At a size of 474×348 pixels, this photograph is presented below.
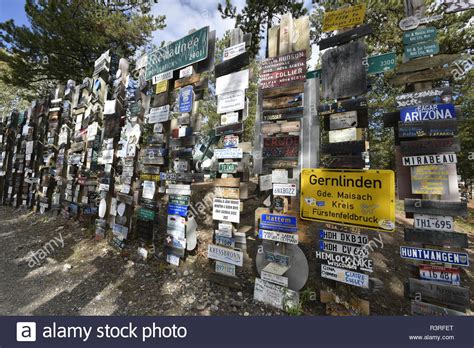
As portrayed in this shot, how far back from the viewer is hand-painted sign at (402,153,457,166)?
2.88 m

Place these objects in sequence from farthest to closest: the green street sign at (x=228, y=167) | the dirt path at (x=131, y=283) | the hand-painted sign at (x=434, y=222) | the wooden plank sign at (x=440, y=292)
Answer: the green street sign at (x=228, y=167) → the dirt path at (x=131, y=283) → the hand-painted sign at (x=434, y=222) → the wooden plank sign at (x=440, y=292)

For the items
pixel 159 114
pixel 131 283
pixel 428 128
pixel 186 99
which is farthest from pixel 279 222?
pixel 159 114

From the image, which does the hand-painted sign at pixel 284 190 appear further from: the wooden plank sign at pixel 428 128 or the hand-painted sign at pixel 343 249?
the wooden plank sign at pixel 428 128

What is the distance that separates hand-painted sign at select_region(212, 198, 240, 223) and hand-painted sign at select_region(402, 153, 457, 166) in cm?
261

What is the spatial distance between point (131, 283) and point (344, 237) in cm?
385

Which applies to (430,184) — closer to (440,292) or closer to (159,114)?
(440,292)

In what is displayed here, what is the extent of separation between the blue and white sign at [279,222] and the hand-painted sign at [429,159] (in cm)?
176

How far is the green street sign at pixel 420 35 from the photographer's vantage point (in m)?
3.04

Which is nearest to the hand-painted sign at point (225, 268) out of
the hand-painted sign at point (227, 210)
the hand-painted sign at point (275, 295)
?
the hand-painted sign at point (275, 295)

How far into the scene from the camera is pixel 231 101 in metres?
4.34

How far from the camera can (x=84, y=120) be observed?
7.86 m

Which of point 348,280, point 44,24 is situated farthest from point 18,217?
point 348,280

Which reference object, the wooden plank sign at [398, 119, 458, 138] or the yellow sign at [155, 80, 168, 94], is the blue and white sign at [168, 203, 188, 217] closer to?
the yellow sign at [155, 80, 168, 94]

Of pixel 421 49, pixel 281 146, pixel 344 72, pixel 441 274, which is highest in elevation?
pixel 421 49
